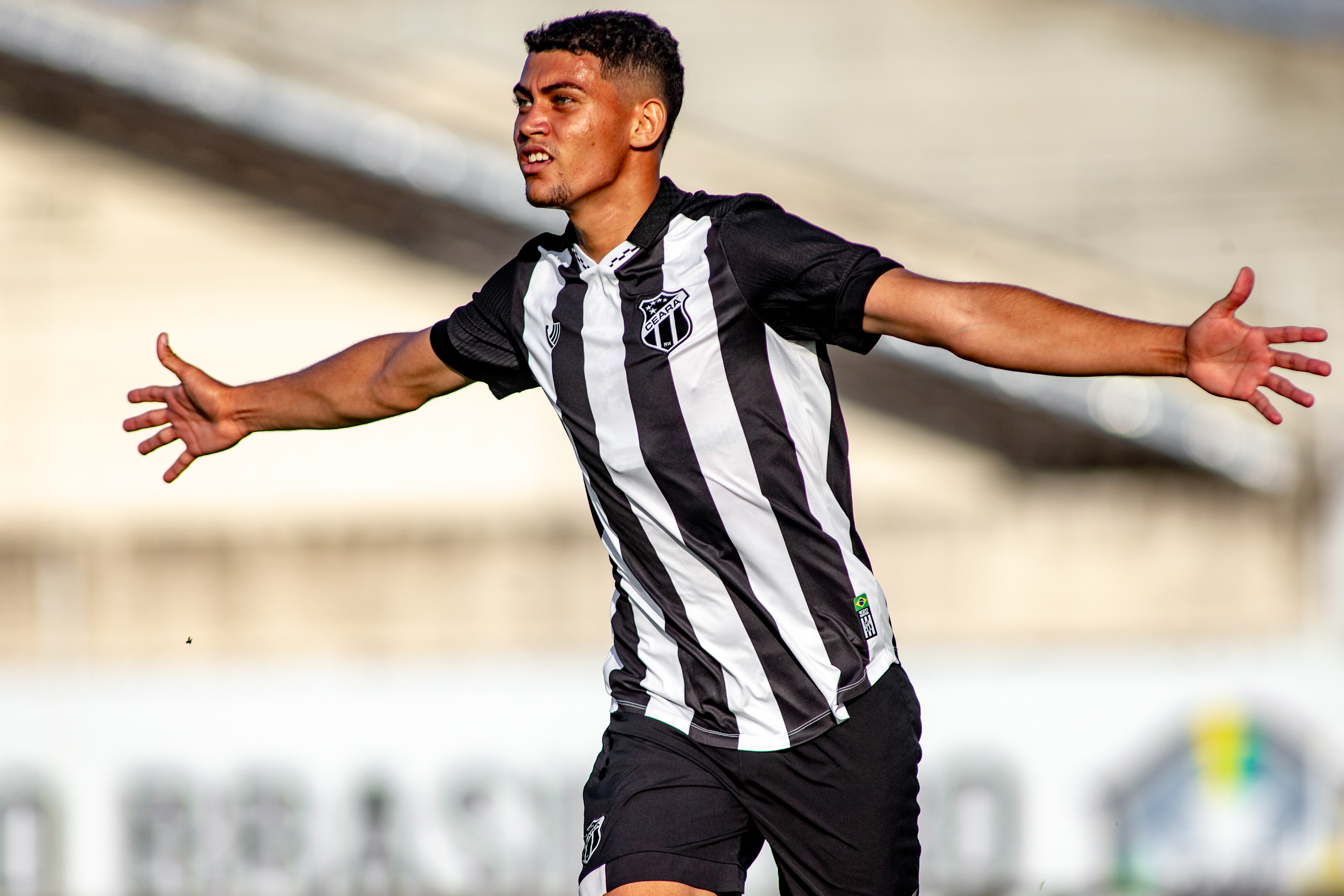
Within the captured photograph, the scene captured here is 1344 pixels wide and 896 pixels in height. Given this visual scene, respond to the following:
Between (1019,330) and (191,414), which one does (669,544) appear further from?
(191,414)

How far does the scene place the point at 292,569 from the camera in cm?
865

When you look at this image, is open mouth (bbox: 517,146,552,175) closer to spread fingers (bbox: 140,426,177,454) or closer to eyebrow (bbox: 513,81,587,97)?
eyebrow (bbox: 513,81,587,97)

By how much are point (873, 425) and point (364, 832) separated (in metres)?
3.82

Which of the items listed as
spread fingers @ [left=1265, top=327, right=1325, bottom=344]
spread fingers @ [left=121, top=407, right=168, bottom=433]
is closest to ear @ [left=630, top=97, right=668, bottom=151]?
spread fingers @ [left=1265, top=327, right=1325, bottom=344]

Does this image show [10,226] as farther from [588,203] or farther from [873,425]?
[588,203]

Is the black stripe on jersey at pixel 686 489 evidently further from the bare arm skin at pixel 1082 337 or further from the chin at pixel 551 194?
the bare arm skin at pixel 1082 337

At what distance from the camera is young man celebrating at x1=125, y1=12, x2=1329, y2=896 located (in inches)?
114

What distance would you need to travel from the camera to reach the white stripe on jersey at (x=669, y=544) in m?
2.95

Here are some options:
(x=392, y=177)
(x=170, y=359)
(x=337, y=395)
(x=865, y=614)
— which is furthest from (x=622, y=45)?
Result: (x=392, y=177)

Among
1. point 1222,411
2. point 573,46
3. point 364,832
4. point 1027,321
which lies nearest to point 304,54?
point 364,832

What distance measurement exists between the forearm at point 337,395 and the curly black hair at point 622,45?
32.0 inches

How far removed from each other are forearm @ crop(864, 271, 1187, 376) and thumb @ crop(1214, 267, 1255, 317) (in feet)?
0.24

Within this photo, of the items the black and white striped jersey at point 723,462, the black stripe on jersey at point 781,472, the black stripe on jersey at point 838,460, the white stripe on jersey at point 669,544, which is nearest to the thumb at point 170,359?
the black and white striped jersey at point 723,462

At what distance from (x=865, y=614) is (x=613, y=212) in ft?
3.31
